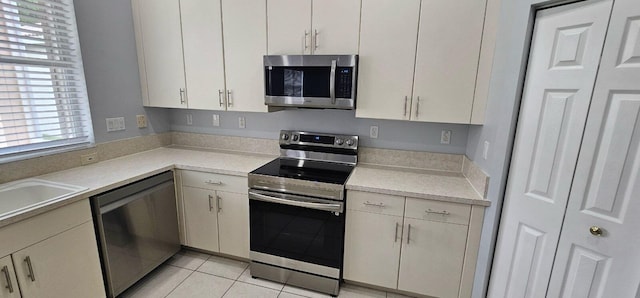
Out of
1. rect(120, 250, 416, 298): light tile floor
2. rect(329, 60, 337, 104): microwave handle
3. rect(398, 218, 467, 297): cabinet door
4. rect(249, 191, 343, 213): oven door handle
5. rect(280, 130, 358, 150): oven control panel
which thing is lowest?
rect(120, 250, 416, 298): light tile floor

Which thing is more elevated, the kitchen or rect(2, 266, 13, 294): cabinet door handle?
the kitchen

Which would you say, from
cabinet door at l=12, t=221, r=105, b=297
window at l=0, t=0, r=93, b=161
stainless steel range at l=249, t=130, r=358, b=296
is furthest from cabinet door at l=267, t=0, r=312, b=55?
cabinet door at l=12, t=221, r=105, b=297

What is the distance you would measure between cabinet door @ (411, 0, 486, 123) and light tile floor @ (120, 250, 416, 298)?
146 cm

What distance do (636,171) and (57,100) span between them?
3398 millimetres

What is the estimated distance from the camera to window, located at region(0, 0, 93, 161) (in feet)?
5.99

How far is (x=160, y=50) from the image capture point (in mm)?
2562

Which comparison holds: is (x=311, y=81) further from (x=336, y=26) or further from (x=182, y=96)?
(x=182, y=96)

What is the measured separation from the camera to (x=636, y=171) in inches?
43.7

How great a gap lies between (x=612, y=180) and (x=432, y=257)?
42.8 inches

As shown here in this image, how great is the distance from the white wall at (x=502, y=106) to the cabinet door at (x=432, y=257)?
0.14 m

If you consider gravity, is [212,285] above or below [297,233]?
below

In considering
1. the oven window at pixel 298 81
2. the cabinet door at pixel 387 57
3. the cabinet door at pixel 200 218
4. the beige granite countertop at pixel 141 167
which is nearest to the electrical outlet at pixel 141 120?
the beige granite countertop at pixel 141 167

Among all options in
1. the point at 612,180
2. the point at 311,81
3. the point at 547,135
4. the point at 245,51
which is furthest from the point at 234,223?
the point at 612,180

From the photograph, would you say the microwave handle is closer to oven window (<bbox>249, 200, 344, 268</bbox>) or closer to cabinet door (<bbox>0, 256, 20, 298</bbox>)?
oven window (<bbox>249, 200, 344, 268</bbox>)
